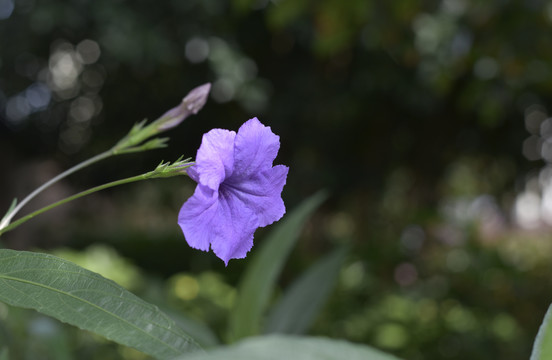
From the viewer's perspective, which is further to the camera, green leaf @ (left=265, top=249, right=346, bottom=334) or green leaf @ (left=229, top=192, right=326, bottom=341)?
green leaf @ (left=265, top=249, right=346, bottom=334)

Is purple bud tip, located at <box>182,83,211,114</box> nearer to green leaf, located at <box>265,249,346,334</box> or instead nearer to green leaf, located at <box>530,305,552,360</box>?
green leaf, located at <box>530,305,552,360</box>

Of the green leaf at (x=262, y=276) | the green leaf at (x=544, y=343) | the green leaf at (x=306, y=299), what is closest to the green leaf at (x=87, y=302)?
the green leaf at (x=544, y=343)

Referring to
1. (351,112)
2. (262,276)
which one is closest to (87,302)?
(262,276)

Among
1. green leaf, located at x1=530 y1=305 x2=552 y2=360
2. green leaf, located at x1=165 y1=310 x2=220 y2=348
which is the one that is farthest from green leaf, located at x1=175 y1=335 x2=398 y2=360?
green leaf, located at x1=165 y1=310 x2=220 y2=348

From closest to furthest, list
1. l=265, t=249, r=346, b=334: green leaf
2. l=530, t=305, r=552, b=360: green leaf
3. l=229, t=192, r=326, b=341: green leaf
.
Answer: l=530, t=305, r=552, b=360: green leaf
l=229, t=192, r=326, b=341: green leaf
l=265, t=249, r=346, b=334: green leaf

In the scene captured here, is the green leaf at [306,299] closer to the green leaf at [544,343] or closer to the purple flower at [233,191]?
the purple flower at [233,191]

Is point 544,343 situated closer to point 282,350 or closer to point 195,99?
point 282,350
